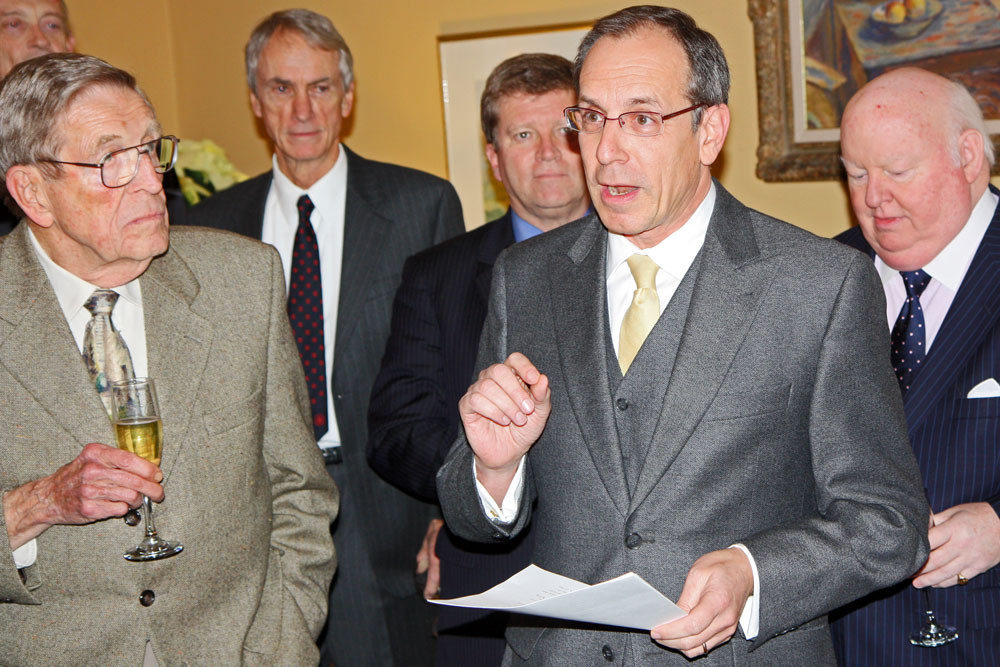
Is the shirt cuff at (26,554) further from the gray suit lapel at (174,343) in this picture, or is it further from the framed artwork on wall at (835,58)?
the framed artwork on wall at (835,58)

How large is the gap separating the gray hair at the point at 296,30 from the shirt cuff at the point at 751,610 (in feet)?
8.48

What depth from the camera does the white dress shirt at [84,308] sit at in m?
2.28

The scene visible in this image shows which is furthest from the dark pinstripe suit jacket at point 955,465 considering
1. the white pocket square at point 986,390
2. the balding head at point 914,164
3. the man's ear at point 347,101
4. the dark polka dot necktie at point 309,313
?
the man's ear at point 347,101

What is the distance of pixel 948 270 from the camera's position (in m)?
2.56

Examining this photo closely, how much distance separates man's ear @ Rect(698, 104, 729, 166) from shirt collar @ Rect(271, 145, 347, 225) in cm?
181

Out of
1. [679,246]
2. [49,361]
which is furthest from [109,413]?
[679,246]

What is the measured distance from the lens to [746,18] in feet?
12.8

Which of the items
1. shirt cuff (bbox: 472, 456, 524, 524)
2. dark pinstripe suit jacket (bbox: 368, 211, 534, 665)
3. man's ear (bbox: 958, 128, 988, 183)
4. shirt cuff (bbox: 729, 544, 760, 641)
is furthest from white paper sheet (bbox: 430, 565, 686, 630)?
man's ear (bbox: 958, 128, 988, 183)

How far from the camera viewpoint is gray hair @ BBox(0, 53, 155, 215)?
2.18 metres

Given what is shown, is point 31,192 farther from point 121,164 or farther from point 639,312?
point 639,312

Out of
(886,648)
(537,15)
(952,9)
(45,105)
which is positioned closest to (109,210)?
(45,105)

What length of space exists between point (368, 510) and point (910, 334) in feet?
5.74

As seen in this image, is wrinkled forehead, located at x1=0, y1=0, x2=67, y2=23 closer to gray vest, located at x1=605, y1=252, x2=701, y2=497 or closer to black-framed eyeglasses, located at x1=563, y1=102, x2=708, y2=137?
black-framed eyeglasses, located at x1=563, y1=102, x2=708, y2=137

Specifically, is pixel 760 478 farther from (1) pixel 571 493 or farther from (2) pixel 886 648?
(2) pixel 886 648
